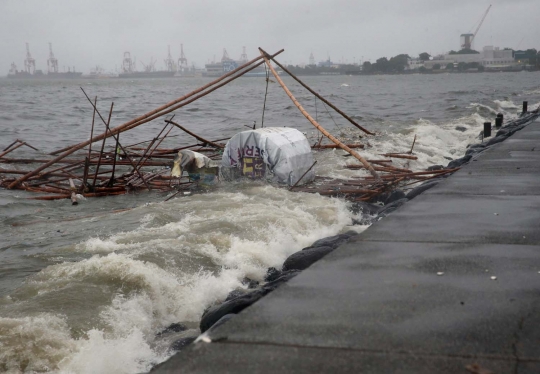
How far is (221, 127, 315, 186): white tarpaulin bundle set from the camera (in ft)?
40.6

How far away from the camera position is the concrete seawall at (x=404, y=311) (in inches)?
126

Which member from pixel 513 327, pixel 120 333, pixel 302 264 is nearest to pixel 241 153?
pixel 302 264

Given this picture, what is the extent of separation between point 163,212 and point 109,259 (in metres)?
3.42

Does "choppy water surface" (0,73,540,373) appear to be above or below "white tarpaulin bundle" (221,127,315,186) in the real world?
below

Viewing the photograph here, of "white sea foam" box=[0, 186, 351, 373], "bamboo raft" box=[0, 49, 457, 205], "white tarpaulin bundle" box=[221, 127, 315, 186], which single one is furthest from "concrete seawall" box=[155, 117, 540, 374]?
"white tarpaulin bundle" box=[221, 127, 315, 186]

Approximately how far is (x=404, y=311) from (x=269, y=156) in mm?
8700

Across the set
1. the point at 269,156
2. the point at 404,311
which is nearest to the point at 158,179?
the point at 269,156

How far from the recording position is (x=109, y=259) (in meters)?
7.53

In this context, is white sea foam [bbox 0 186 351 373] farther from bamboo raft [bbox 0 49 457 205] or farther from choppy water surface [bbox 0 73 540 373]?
bamboo raft [bbox 0 49 457 205]

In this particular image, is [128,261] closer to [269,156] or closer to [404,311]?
[404,311]

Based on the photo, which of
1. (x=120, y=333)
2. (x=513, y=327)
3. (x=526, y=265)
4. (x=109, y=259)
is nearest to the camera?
(x=513, y=327)

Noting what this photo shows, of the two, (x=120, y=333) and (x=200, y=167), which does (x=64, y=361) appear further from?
(x=200, y=167)

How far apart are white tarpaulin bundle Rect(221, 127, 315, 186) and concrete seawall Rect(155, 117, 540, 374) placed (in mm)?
6045

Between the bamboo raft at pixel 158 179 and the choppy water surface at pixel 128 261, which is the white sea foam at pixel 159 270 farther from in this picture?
the bamboo raft at pixel 158 179
